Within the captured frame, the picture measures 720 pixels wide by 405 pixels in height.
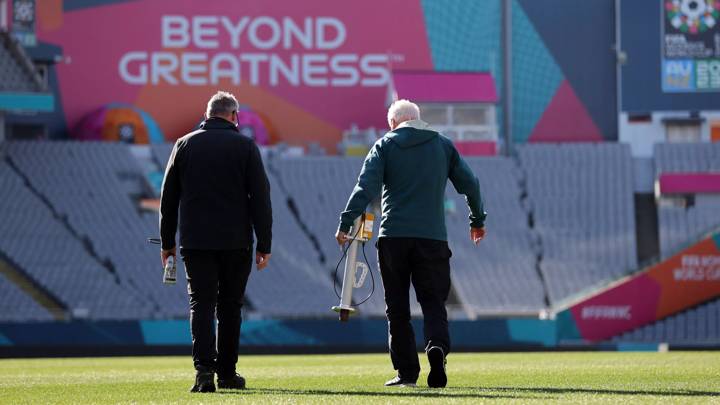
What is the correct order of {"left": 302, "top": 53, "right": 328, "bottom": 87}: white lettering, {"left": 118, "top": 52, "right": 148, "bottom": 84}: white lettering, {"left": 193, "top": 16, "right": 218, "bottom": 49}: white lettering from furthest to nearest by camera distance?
A: {"left": 302, "top": 53, "right": 328, "bottom": 87}: white lettering
{"left": 193, "top": 16, "right": 218, "bottom": 49}: white lettering
{"left": 118, "top": 52, "right": 148, "bottom": 84}: white lettering

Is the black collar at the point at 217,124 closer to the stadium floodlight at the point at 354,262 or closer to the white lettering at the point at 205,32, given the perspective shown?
the stadium floodlight at the point at 354,262

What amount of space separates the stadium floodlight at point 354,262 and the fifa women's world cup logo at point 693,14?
28086mm

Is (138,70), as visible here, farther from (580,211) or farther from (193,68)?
(580,211)

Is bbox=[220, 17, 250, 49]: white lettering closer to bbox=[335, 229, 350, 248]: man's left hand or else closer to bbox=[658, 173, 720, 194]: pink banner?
bbox=[658, 173, 720, 194]: pink banner

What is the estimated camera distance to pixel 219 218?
8000mm

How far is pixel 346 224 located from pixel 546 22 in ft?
92.4

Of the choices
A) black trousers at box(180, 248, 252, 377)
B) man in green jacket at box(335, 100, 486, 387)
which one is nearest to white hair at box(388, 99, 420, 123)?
man in green jacket at box(335, 100, 486, 387)

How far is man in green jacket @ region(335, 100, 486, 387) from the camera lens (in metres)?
8.12

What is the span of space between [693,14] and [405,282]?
93.1ft

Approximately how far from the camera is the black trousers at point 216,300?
7.87 meters

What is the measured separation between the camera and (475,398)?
274 inches

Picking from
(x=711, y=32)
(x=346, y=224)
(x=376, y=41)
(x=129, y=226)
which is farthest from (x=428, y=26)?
(x=346, y=224)

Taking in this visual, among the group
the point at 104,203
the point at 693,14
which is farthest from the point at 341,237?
the point at 693,14

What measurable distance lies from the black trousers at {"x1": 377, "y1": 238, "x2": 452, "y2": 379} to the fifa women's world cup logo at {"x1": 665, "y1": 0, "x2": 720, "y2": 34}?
92.2 feet
